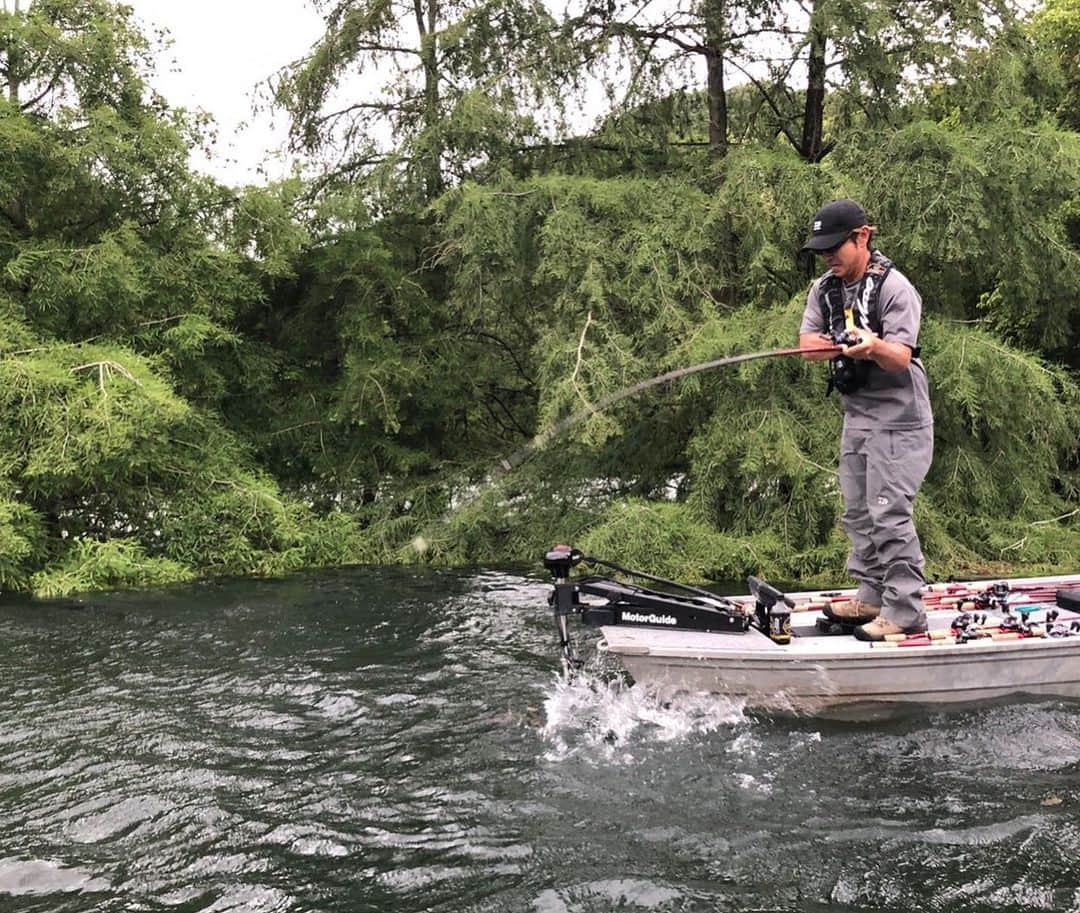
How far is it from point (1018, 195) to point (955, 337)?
1.49 metres

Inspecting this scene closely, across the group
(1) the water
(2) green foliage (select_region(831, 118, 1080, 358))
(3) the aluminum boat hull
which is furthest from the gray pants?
(2) green foliage (select_region(831, 118, 1080, 358))

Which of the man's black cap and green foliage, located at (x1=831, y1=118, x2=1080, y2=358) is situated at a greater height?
green foliage, located at (x1=831, y1=118, x2=1080, y2=358)

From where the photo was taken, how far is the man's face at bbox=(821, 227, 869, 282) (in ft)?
15.8

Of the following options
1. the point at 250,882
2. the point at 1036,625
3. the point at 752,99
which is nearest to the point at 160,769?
the point at 250,882

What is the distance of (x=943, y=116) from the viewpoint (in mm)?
10461

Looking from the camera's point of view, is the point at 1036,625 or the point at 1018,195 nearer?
the point at 1036,625

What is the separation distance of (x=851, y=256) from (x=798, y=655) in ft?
6.62

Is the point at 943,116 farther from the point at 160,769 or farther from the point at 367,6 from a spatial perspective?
the point at 160,769

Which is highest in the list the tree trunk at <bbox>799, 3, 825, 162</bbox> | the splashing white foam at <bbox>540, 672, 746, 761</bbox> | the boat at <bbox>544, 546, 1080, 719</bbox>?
the tree trunk at <bbox>799, 3, 825, 162</bbox>

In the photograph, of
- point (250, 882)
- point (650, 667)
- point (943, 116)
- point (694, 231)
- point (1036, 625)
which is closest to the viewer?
point (250, 882)

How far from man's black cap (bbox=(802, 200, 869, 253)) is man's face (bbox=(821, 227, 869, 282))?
34 mm

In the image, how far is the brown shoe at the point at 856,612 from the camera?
5.22m

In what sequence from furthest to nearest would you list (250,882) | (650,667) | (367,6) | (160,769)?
(367,6) → (650,667) → (160,769) → (250,882)

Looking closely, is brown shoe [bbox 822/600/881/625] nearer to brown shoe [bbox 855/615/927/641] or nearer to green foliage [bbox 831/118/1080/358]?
brown shoe [bbox 855/615/927/641]
